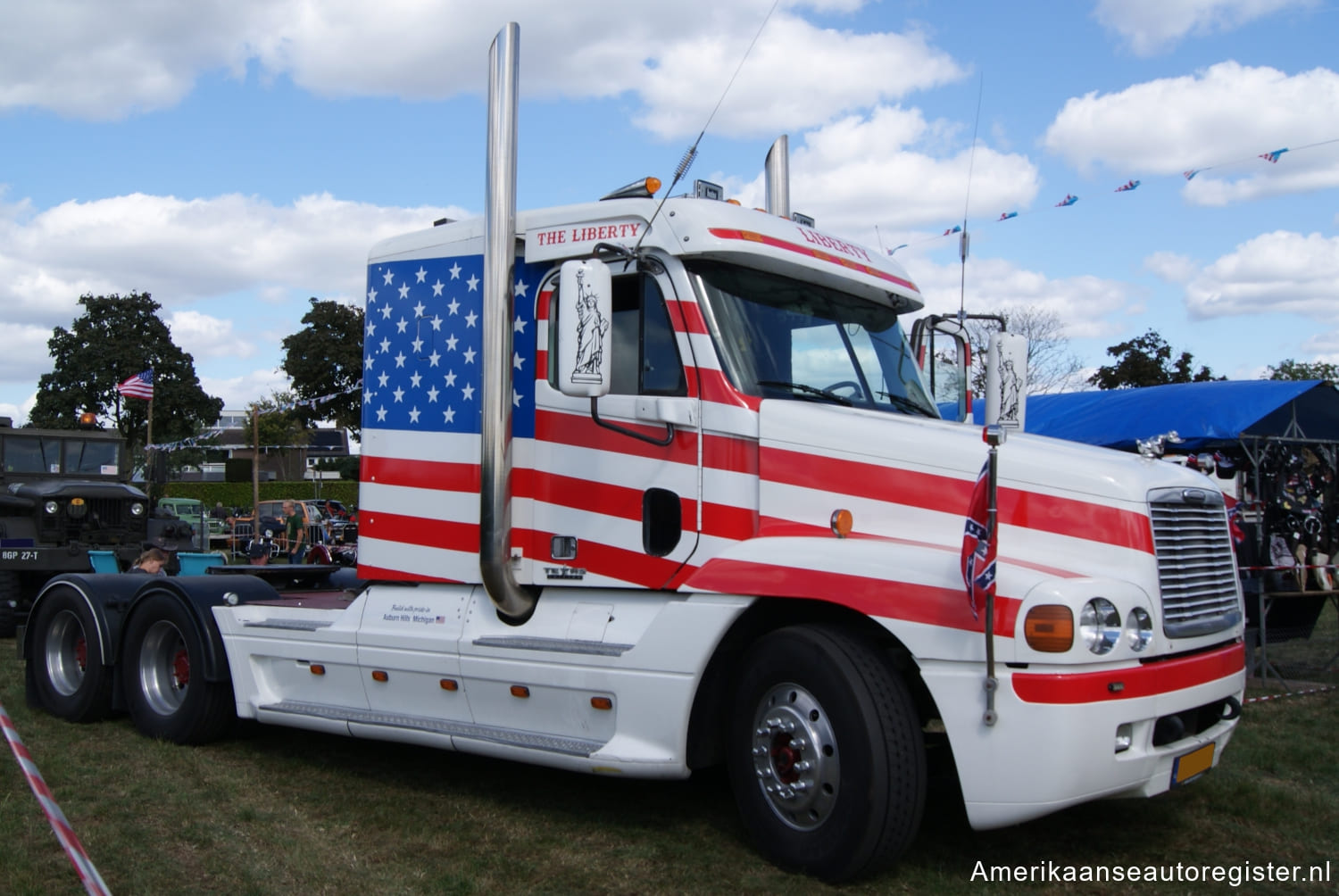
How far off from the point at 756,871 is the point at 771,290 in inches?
104

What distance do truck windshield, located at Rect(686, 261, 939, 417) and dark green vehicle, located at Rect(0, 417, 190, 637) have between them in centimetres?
1010

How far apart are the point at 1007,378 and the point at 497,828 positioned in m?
3.23

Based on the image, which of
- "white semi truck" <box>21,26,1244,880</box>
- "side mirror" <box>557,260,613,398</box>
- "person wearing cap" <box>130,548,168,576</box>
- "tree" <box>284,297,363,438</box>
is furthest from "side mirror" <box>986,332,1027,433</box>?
"tree" <box>284,297,363,438</box>

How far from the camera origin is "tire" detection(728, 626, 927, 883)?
4.32 metres

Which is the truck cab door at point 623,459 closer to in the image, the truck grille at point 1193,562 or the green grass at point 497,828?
the green grass at point 497,828

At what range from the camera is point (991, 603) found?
13.3 feet

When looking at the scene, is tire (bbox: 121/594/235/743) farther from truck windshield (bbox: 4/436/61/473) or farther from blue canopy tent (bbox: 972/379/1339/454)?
truck windshield (bbox: 4/436/61/473)

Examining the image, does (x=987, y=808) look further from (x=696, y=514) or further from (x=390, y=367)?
(x=390, y=367)

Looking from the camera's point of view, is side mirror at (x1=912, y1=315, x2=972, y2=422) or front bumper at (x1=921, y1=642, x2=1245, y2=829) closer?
front bumper at (x1=921, y1=642, x2=1245, y2=829)

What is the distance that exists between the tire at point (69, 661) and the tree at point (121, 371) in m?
43.0

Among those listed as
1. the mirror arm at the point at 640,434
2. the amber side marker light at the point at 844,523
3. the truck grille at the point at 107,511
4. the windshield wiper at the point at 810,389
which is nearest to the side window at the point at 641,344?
the mirror arm at the point at 640,434

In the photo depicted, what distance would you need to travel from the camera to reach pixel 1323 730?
7641mm

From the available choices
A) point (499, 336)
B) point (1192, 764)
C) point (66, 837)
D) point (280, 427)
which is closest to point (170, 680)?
point (499, 336)

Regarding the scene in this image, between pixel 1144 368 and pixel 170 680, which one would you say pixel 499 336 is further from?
pixel 1144 368
